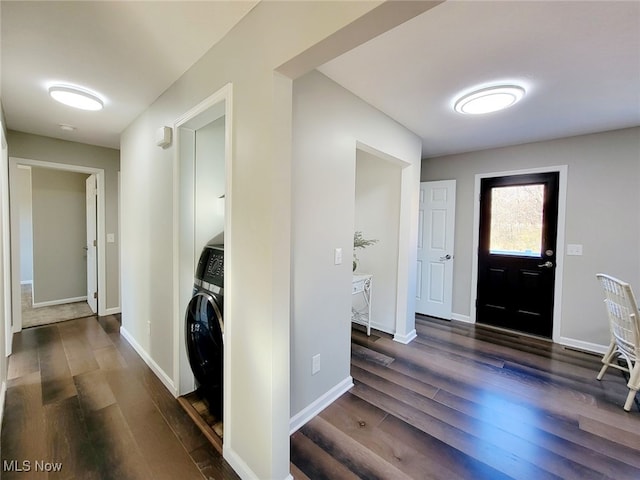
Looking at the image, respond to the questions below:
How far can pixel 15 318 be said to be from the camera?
3229 millimetres

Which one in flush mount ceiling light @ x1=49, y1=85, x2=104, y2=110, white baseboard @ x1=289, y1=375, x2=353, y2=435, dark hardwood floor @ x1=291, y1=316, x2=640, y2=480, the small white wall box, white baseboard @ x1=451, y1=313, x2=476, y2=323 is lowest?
dark hardwood floor @ x1=291, y1=316, x2=640, y2=480

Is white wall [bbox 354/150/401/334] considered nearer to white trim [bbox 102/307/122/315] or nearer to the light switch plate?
the light switch plate

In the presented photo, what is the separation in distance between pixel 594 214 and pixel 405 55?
2.95 meters

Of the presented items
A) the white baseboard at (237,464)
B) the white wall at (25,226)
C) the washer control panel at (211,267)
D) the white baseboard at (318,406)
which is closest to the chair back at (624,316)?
the white baseboard at (318,406)

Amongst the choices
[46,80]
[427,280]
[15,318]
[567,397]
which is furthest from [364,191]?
[15,318]

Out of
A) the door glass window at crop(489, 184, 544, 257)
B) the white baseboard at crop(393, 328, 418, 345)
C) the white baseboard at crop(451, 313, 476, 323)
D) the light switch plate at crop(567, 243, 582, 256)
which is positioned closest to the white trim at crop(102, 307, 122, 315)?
the white baseboard at crop(393, 328, 418, 345)

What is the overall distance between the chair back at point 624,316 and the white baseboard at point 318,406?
6.96ft

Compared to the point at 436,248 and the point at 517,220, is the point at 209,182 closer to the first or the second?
the point at 436,248

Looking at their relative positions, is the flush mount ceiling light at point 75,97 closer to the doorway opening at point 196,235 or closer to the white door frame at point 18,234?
the doorway opening at point 196,235

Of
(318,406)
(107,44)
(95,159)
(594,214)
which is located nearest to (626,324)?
(594,214)

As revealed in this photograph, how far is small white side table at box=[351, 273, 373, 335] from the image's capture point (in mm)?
3021

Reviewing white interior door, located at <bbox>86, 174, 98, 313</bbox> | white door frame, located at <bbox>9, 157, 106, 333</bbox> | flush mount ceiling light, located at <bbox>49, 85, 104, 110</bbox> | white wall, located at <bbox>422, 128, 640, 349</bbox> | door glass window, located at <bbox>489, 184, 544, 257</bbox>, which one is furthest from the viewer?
white interior door, located at <bbox>86, 174, 98, 313</bbox>

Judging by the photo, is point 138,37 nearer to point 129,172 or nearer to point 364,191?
point 129,172

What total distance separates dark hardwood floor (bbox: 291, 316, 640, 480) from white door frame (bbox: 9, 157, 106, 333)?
359 centimetres
